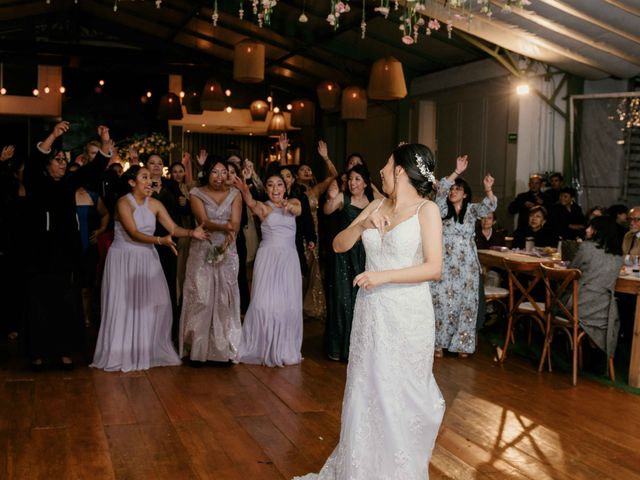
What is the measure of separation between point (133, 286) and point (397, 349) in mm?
3083

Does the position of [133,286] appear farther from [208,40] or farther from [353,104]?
[208,40]

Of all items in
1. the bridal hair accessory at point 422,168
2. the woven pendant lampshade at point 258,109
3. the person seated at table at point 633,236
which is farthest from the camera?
the woven pendant lampshade at point 258,109

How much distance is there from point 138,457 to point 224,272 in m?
2.29

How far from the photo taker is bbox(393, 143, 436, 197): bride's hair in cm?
310

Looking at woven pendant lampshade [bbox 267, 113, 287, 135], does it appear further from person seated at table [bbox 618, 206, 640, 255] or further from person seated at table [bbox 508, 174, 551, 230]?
person seated at table [bbox 618, 206, 640, 255]

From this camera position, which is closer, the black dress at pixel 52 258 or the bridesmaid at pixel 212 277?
the black dress at pixel 52 258

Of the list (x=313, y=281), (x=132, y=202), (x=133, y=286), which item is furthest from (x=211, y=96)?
(x=133, y=286)

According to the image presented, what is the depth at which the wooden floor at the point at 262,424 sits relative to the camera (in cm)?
374

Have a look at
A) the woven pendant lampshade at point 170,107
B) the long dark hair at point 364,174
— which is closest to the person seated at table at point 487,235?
the long dark hair at point 364,174

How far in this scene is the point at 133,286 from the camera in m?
5.70

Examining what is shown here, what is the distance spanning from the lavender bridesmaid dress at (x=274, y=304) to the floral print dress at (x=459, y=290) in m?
1.25

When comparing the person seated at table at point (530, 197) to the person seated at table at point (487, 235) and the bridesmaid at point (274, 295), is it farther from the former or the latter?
the bridesmaid at point (274, 295)

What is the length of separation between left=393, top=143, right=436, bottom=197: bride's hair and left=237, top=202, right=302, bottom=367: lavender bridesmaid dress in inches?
116

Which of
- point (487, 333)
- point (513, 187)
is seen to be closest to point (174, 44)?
point (513, 187)
